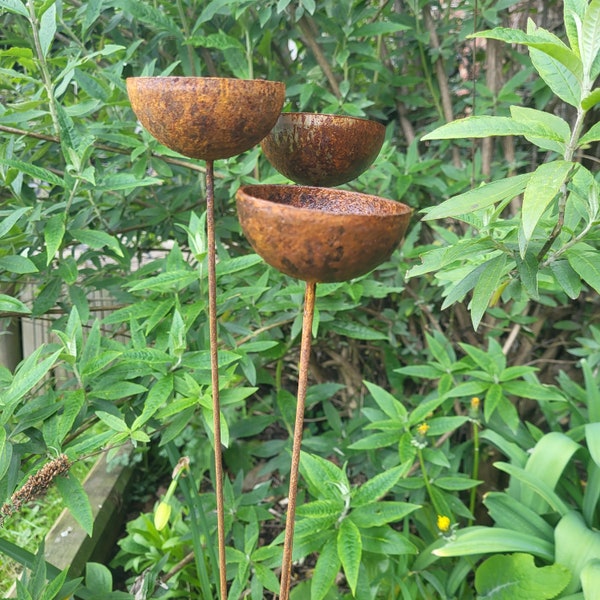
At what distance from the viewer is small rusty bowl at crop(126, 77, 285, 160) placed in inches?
29.0

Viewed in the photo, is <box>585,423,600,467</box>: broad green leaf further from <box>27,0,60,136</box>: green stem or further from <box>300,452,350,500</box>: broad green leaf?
<box>27,0,60,136</box>: green stem

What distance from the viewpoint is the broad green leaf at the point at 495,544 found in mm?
1329

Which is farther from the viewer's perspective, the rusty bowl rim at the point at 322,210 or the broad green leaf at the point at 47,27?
the broad green leaf at the point at 47,27

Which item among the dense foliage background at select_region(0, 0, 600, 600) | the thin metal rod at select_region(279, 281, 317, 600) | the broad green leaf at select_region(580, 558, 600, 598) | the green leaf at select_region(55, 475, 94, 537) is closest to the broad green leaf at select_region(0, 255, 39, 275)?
→ the dense foliage background at select_region(0, 0, 600, 600)

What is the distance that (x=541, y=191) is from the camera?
665mm

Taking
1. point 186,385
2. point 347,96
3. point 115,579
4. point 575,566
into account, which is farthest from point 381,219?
point 115,579

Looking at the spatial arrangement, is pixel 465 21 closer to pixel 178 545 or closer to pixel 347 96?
pixel 347 96

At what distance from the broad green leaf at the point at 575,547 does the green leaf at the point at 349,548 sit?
52 centimetres

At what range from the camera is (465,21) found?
1.79 m

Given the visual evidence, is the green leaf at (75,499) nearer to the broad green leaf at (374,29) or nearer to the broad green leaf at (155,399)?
the broad green leaf at (155,399)

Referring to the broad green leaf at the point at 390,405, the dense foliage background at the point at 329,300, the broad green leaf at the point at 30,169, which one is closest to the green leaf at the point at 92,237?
the dense foliage background at the point at 329,300

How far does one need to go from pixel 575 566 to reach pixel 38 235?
4.89 feet

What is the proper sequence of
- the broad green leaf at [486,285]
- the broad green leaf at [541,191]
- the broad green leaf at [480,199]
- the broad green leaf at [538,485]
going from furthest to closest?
the broad green leaf at [538,485]
the broad green leaf at [486,285]
the broad green leaf at [480,199]
the broad green leaf at [541,191]

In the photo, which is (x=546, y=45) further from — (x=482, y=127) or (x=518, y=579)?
(x=518, y=579)
